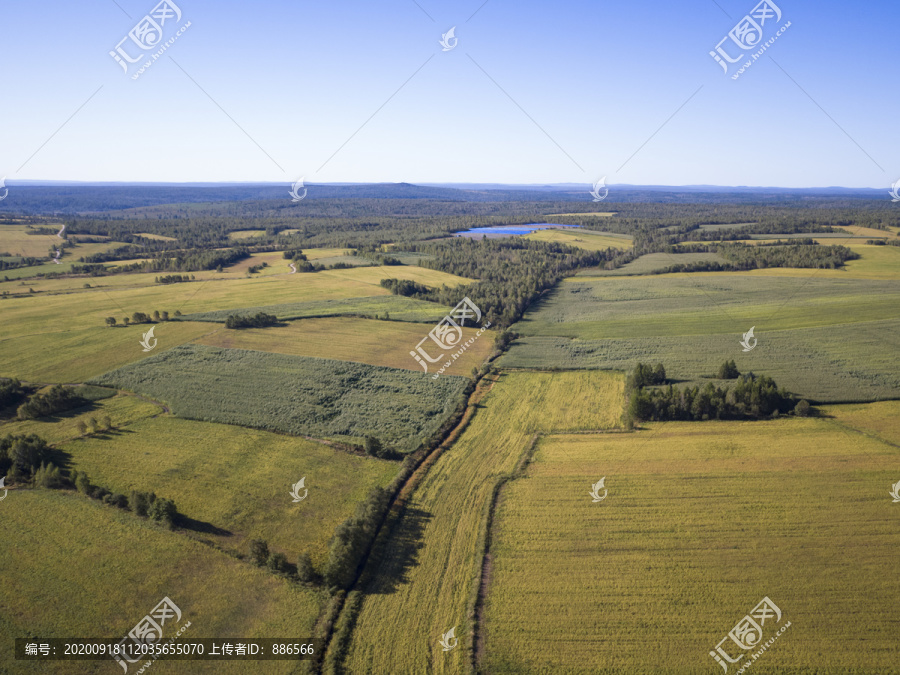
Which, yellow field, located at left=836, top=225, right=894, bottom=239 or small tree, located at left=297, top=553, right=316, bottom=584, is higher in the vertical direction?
yellow field, located at left=836, top=225, right=894, bottom=239

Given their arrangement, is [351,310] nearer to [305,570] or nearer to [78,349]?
[78,349]

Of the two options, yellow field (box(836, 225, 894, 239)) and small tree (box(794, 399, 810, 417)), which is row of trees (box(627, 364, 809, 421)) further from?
yellow field (box(836, 225, 894, 239))

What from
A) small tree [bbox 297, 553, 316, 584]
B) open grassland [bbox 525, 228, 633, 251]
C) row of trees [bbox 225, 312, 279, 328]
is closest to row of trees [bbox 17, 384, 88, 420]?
row of trees [bbox 225, 312, 279, 328]

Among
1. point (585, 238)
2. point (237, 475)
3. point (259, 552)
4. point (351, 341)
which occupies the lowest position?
point (259, 552)

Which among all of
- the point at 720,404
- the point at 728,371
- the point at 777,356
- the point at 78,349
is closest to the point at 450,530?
the point at 720,404

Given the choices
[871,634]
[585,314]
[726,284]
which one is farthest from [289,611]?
[726,284]

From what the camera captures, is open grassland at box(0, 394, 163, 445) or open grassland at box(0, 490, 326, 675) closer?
open grassland at box(0, 490, 326, 675)
